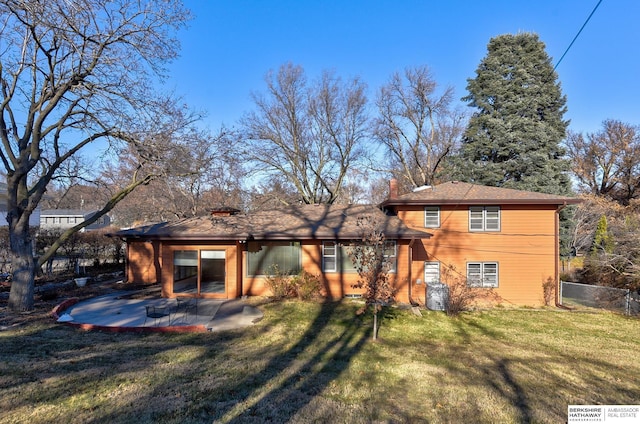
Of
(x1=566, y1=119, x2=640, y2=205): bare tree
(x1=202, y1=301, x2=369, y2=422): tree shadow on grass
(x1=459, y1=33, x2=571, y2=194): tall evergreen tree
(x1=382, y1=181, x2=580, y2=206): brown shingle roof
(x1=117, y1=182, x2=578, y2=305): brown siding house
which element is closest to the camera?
(x1=202, y1=301, x2=369, y2=422): tree shadow on grass

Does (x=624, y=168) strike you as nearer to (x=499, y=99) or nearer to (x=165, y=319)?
(x=499, y=99)

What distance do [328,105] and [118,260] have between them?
770 inches

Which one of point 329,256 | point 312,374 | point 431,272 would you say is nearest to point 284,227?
point 329,256

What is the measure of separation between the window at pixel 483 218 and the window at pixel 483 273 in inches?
59.6

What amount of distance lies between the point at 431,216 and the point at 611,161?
26.4 meters

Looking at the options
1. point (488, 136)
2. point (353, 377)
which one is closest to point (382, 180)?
point (488, 136)

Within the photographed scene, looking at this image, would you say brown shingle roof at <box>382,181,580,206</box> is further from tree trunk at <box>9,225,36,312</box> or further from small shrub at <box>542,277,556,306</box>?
tree trunk at <box>9,225,36,312</box>

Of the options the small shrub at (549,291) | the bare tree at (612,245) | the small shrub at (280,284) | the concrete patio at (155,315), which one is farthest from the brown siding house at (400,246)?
the bare tree at (612,245)

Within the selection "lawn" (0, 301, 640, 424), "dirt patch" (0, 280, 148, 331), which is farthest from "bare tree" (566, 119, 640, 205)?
"dirt patch" (0, 280, 148, 331)

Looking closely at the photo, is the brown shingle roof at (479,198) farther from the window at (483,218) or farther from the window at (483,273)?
the window at (483,273)

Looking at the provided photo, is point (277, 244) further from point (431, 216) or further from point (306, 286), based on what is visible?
point (431, 216)

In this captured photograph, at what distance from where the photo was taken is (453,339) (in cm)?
893

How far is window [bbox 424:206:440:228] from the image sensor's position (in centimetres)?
1507

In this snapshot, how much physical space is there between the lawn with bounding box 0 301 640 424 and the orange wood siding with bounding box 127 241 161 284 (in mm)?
7217
